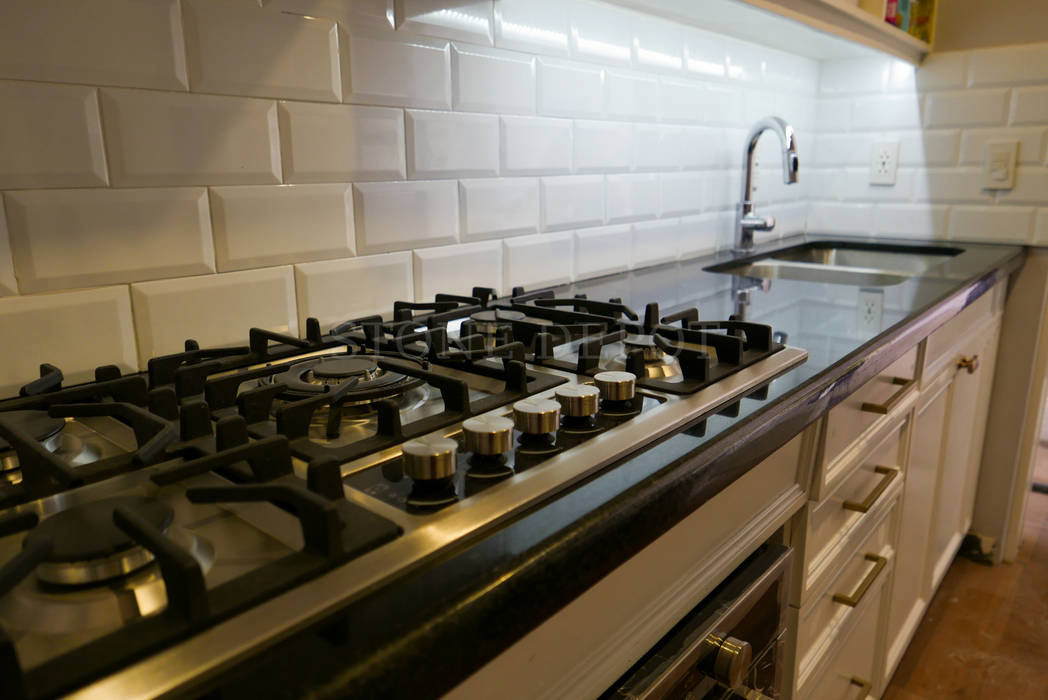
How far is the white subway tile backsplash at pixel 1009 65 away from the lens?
1.98m

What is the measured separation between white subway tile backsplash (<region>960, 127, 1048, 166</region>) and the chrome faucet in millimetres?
606

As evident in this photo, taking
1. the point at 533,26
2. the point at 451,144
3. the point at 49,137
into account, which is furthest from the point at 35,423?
the point at 533,26

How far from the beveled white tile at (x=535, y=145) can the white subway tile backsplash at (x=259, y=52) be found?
0.37m

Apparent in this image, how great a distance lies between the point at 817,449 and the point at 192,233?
83 centimetres

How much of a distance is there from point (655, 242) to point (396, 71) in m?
0.85

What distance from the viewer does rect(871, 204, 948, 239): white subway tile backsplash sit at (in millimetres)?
2195

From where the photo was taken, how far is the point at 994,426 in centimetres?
222

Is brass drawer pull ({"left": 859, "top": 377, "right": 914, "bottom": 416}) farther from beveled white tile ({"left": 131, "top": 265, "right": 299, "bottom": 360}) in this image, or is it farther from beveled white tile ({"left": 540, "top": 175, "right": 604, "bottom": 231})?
beveled white tile ({"left": 131, "top": 265, "right": 299, "bottom": 360})

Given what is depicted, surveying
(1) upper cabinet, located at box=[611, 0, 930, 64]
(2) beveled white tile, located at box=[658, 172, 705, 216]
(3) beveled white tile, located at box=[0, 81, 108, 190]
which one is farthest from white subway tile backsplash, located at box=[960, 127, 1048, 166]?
(3) beveled white tile, located at box=[0, 81, 108, 190]

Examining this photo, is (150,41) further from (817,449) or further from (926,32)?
(926,32)

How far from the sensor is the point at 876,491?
117 centimetres

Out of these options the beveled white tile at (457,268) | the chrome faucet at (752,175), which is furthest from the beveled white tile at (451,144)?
the chrome faucet at (752,175)

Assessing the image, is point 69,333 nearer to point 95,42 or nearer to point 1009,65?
point 95,42

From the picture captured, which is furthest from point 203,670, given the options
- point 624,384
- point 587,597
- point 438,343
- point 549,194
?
point 549,194
